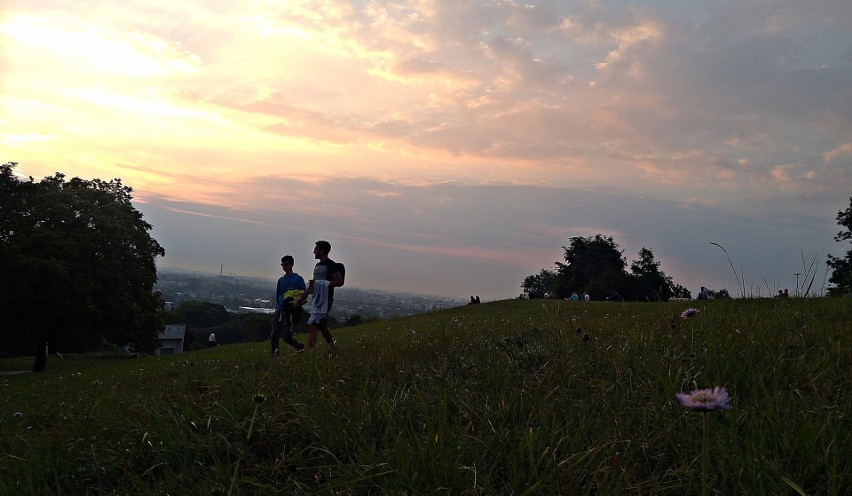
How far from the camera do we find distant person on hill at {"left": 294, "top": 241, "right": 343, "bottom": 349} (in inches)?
423

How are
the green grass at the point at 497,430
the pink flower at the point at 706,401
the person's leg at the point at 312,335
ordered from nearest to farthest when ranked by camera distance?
the pink flower at the point at 706,401 → the green grass at the point at 497,430 → the person's leg at the point at 312,335

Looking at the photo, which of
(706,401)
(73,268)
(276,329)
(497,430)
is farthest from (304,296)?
(73,268)

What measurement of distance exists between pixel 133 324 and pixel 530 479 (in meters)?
33.8

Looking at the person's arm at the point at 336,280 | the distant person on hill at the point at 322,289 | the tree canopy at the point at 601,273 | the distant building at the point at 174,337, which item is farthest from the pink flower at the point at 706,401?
the distant building at the point at 174,337

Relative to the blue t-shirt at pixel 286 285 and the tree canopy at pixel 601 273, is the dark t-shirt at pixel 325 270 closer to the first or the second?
the blue t-shirt at pixel 286 285

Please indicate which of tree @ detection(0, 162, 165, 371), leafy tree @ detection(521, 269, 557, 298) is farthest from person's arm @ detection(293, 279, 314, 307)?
leafy tree @ detection(521, 269, 557, 298)

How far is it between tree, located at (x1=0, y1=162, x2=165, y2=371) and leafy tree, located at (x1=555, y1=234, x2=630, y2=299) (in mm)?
40744

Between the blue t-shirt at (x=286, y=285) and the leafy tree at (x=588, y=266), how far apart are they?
4969 cm

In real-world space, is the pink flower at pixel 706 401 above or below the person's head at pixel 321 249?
below

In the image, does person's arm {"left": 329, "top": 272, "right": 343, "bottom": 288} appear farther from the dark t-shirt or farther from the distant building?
the distant building

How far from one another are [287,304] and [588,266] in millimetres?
55127

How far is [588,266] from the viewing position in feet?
206

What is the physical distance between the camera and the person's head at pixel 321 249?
1127 centimetres

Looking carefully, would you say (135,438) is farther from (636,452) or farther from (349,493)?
(636,452)
